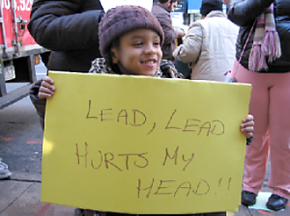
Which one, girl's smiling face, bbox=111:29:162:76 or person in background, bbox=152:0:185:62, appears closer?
girl's smiling face, bbox=111:29:162:76

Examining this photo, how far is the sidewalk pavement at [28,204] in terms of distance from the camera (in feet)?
6.91

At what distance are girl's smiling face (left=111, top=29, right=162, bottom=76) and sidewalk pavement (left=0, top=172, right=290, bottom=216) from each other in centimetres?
138

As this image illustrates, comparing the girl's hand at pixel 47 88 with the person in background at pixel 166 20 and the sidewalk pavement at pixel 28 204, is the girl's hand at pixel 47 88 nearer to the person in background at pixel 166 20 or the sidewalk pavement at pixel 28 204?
the sidewalk pavement at pixel 28 204

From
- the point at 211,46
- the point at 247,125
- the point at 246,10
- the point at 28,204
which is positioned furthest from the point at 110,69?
the point at 211,46

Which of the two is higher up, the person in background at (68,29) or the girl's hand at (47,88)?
the person in background at (68,29)

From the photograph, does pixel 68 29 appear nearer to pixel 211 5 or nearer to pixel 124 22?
pixel 124 22

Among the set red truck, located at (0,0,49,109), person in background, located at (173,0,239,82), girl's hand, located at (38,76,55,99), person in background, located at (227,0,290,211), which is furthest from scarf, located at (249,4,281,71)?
red truck, located at (0,0,49,109)

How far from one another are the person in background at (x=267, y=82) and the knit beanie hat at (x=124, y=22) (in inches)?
34.0

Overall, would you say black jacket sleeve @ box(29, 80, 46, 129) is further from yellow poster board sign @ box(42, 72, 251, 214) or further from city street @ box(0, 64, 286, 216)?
city street @ box(0, 64, 286, 216)

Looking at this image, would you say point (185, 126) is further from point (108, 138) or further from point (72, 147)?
point (72, 147)

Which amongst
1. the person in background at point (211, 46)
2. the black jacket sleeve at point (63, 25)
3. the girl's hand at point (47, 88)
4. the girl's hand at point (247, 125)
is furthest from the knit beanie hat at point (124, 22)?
the person in background at point (211, 46)

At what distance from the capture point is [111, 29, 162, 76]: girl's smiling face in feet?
4.32

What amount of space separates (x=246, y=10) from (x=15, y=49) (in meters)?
3.61

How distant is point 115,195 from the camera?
3.83ft
